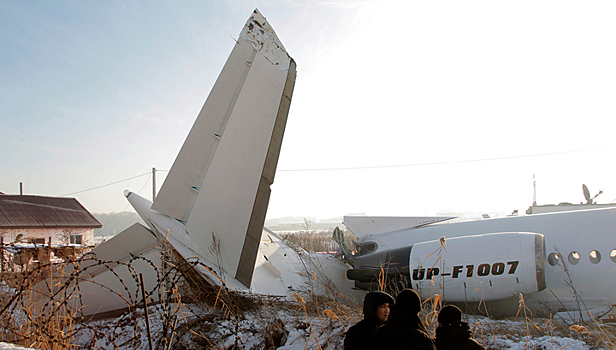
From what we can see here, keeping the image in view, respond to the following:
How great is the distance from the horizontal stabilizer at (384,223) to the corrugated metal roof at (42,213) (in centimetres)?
1856

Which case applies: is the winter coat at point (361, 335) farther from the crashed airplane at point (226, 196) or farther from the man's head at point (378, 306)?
the crashed airplane at point (226, 196)

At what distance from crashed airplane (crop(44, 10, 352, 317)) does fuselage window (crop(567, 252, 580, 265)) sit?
4.14 m

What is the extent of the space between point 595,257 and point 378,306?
16.0 ft

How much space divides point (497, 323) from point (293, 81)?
435 centimetres

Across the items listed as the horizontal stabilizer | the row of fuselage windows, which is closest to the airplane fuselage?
the row of fuselage windows

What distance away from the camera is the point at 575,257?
5215 mm

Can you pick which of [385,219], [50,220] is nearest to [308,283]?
[385,219]

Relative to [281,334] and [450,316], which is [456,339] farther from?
[281,334]

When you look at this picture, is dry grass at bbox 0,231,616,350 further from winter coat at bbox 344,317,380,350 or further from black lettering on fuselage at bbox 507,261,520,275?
winter coat at bbox 344,317,380,350

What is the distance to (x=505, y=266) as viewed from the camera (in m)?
4.87

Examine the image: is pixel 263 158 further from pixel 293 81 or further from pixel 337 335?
pixel 337 335

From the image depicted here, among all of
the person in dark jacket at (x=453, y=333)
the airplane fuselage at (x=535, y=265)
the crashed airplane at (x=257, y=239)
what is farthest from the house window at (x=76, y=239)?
the person in dark jacket at (x=453, y=333)

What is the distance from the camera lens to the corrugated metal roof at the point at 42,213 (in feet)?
59.1

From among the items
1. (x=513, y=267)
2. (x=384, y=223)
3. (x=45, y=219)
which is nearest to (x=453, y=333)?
(x=513, y=267)
